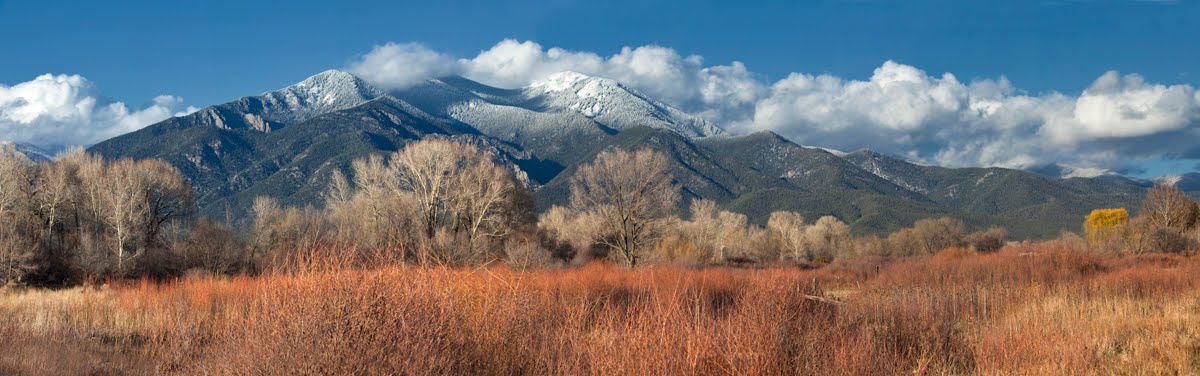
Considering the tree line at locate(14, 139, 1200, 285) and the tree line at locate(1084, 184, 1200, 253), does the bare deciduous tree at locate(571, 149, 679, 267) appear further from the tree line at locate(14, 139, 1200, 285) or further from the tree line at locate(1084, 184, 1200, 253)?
the tree line at locate(1084, 184, 1200, 253)

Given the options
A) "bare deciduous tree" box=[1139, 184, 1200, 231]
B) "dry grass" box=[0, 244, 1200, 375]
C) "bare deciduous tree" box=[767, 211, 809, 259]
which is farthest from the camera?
"bare deciduous tree" box=[767, 211, 809, 259]

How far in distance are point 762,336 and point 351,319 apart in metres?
4.63

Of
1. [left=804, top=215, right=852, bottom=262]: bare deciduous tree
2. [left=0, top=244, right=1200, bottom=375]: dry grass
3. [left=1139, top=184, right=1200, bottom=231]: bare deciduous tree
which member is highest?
[left=1139, top=184, right=1200, bottom=231]: bare deciduous tree

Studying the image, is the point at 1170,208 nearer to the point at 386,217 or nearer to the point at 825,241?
the point at 825,241

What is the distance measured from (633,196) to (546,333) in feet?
93.0

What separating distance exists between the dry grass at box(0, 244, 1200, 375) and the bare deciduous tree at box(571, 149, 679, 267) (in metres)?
19.8

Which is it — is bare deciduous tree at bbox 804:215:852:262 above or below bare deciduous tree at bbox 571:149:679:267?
below

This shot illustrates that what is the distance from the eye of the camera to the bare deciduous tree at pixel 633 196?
3747 cm

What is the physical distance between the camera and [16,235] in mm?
34250

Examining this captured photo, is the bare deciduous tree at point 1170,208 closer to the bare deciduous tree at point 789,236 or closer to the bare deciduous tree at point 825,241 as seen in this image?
the bare deciduous tree at point 825,241

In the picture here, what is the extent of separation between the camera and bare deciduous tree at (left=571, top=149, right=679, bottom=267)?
3747 cm

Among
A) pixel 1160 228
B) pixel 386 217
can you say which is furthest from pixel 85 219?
pixel 1160 228

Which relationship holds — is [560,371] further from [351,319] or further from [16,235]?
[16,235]

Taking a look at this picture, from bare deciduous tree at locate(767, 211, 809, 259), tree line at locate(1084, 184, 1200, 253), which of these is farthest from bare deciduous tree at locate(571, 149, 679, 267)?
bare deciduous tree at locate(767, 211, 809, 259)
